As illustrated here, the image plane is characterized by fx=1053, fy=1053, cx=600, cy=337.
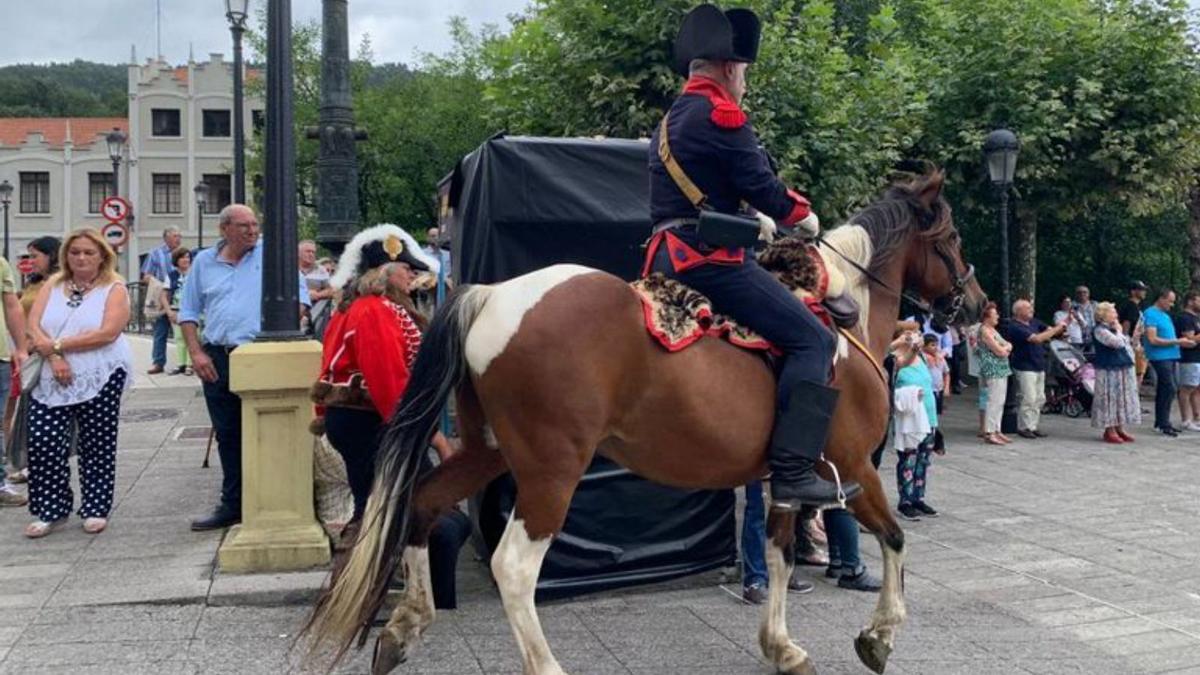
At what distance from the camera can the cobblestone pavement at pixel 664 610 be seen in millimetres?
5160

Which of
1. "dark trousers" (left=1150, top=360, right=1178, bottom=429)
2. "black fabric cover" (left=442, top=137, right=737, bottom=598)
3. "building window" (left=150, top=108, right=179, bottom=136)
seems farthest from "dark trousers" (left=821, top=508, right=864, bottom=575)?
"building window" (left=150, top=108, right=179, bottom=136)

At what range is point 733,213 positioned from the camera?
492 cm

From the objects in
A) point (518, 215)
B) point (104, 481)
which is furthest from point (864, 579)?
point (104, 481)

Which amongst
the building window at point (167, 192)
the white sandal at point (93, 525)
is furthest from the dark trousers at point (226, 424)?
the building window at point (167, 192)

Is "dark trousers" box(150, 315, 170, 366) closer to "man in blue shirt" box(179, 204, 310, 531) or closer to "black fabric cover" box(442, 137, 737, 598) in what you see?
"man in blue shirt" box(179, 204, 310, 531)

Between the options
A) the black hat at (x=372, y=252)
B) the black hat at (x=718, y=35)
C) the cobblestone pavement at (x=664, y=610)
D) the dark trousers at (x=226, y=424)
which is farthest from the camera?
the dark trousers at (x=226, y=424)

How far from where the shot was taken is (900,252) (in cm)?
578

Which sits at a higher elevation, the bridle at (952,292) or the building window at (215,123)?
the building window at (215,123)

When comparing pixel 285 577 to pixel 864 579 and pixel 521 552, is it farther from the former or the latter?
pixel 864 579

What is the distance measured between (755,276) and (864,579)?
2.71 meters

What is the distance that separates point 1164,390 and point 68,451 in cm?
1413

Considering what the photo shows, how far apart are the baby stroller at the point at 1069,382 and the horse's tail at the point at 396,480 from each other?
46.6 ft

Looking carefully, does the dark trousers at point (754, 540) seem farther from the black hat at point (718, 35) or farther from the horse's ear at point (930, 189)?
the black hat at point (718, 35)

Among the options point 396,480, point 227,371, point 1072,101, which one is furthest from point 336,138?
point 1072,101
